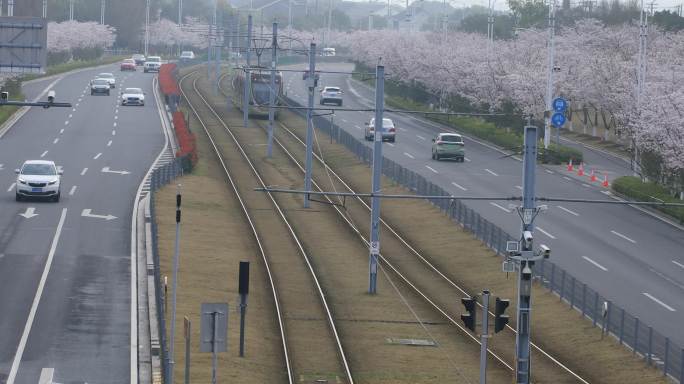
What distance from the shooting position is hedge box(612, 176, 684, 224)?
5497 cm

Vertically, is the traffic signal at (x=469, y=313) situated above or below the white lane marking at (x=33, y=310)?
above

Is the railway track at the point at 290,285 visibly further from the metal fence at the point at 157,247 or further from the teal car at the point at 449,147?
the teal car at the point at 449,147

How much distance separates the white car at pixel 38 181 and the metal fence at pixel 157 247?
3.92 metres

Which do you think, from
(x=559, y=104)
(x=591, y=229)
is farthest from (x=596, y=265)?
(x=559, y=104)

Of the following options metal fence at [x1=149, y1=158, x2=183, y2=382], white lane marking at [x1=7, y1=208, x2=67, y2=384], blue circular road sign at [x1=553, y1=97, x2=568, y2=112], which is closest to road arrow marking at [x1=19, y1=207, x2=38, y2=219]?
white lane marking at [x1=7, y1=208, x2=67, y2=384]

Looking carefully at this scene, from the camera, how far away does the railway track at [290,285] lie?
3172 centimetres

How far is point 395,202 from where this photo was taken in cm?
6150

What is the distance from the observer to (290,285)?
41750mm

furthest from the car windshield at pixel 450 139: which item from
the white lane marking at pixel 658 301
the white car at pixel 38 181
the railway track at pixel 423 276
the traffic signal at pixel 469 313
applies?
the traffic signal at pixel 469 313

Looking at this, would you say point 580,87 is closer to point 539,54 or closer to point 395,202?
point 539,54

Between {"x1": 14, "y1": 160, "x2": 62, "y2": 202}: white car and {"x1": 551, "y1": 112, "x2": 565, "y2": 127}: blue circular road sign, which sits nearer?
{"x1": 14, "y1": 160, "x2": 62, "y2": 202}: white car

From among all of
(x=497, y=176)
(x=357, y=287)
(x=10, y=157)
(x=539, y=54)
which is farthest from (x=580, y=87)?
(x=357, y=287)

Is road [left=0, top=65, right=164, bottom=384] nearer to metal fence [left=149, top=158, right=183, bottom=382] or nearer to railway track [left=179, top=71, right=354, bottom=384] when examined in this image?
metal fence [left=149, top=158, right=183, bottom=382]

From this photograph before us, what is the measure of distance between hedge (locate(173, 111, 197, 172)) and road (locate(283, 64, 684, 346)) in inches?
474
